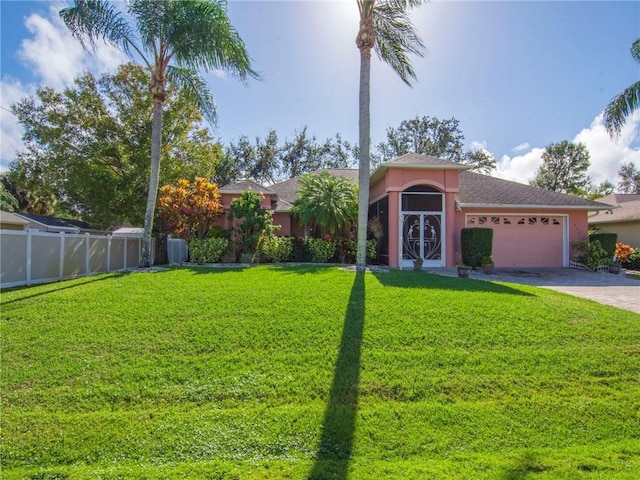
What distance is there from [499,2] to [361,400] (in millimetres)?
12304

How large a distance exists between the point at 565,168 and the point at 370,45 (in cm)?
3567

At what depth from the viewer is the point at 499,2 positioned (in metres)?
10.3

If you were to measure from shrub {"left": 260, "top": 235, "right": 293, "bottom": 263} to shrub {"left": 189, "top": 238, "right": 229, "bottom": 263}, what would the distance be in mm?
1762

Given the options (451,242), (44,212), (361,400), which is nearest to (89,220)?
(44,212)

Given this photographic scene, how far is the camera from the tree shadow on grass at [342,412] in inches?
127

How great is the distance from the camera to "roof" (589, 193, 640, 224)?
19.5m

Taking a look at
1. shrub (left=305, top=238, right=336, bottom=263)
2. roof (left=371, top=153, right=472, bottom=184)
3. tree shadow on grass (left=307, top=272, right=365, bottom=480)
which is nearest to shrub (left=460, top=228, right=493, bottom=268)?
roof (left=371, top=153, right=472, bottom=184)

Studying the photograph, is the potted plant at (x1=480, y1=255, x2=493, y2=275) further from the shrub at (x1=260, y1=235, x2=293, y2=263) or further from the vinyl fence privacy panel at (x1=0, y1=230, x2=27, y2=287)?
the vinyl fence privacy panel at (x1=0, y1=230, x2=27, y2=287)

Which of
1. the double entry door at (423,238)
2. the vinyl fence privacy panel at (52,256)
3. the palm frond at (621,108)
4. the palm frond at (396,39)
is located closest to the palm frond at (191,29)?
the palm frond at (396,39)

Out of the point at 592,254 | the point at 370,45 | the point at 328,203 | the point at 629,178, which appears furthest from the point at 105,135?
the point at 629,178

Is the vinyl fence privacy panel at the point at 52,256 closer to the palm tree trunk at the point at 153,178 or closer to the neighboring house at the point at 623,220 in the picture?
the palm tree trunk at the point at 153,178

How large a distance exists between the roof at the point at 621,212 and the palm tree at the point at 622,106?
8.80 meters

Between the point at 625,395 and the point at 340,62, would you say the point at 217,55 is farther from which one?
the point at 625,395

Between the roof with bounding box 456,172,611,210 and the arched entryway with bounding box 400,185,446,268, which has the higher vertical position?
the roof with bounding box 456,172,611,210
